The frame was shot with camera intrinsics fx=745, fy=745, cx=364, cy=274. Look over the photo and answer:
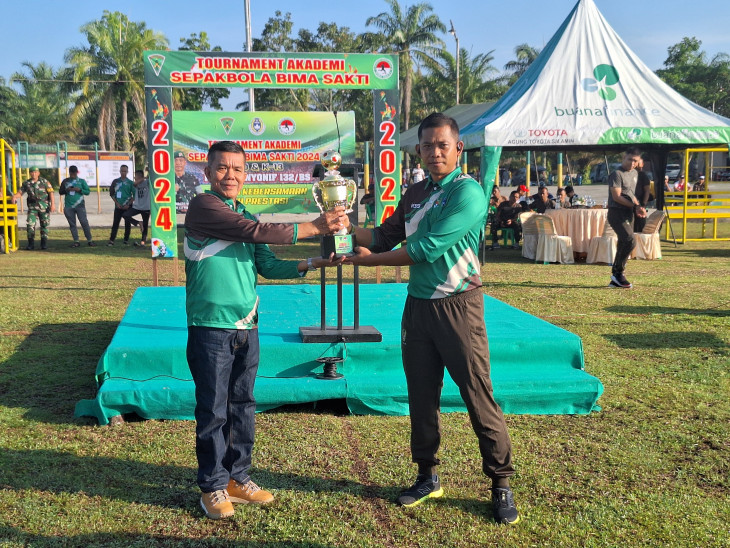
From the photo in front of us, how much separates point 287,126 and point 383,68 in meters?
3.70

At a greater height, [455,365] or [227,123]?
[227,123]

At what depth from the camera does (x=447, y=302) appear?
346 cm

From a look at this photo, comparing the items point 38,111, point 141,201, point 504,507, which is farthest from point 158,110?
point 38,111

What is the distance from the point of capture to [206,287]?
3502 mm

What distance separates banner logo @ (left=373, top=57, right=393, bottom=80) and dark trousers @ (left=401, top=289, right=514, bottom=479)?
20.5ft

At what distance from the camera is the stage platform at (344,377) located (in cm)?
505

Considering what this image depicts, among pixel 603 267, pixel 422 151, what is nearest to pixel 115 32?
pixel 603 267

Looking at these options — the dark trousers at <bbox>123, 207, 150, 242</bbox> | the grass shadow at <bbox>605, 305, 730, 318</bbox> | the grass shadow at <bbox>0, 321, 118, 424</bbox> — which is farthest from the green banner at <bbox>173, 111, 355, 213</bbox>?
the grass shadow at <bbox>605, 305, 730, 318</bbox>

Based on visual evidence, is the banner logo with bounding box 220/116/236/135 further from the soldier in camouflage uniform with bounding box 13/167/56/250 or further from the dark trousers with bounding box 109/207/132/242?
the soldier in camouflage uniform with bounding box 13/167/56/250

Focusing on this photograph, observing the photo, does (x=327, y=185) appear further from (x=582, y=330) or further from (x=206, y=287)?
(x=582, y=330)

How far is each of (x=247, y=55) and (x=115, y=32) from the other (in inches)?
1508

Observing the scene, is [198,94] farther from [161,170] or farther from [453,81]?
[161,170]

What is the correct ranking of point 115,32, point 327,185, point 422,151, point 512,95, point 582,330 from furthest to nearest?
point 115,32 < point 512,95 < point 582,330 < point 327,185 < point 422,151

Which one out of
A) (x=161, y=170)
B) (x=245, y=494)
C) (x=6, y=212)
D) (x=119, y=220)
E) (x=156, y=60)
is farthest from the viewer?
(x=119, y=220)
